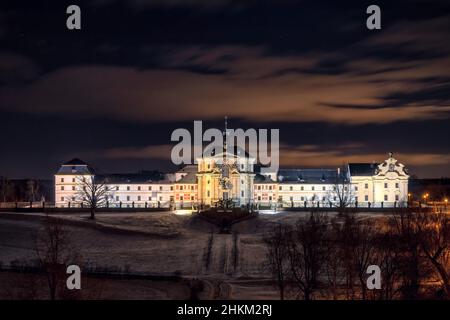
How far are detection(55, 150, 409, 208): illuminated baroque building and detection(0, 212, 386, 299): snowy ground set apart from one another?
3054 cm

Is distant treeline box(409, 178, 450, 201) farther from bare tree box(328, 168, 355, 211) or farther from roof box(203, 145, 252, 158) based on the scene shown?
roof box(203, 145, 252, 158)

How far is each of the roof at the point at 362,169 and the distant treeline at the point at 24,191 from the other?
5801 cm

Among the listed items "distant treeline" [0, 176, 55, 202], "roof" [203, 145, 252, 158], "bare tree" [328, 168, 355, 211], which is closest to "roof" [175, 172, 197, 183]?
"roof" [203, 145, 252, 158]

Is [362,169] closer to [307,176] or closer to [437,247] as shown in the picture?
[307,176]

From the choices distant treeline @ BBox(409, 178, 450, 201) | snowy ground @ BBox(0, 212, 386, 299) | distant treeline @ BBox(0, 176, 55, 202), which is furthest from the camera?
distant treeline @ BBox(0, 176, 55, 202)

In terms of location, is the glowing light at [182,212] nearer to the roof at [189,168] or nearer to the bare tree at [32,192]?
the roof at [189,168]

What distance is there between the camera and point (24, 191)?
159 metres

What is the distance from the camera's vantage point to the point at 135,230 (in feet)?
238

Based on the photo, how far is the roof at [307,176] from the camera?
127m

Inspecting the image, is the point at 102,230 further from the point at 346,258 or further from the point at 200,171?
the point at 200,171

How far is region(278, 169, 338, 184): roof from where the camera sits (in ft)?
415

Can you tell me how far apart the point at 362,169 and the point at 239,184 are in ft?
72.0

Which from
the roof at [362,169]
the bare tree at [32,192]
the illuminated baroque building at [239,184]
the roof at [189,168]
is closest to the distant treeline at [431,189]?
the roof at [362,169]

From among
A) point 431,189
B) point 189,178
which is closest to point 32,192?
point 189,178
